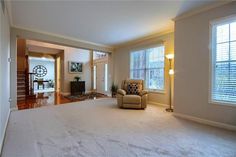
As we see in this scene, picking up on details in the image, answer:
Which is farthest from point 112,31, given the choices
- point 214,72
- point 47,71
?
point 47,71

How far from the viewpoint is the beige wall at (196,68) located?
294 cm

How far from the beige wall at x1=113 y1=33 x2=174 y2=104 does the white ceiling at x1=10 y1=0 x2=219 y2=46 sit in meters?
0.37

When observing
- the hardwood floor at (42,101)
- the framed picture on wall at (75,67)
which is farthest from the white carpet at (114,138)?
the framed picture on wall at (75,67)

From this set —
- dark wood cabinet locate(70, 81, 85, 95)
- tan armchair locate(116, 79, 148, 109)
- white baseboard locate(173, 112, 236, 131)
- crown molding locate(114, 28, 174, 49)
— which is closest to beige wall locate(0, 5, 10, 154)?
tan armchair locate(116, 79, 148, 109)

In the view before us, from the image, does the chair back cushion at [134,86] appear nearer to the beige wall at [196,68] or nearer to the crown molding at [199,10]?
the beige wall at [196,68]

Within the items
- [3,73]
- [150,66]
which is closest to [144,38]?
[150,66]

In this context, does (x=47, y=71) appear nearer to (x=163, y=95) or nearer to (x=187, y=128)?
(x=163, y=95)

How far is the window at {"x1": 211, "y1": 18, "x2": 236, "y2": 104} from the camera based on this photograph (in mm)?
2828

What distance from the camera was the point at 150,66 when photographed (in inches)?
213

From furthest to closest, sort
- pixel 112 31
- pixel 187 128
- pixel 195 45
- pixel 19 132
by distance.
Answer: pixel 112 31
pixel 195 45
pixel 187 128
pixel 19 132

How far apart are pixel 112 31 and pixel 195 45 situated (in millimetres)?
2592

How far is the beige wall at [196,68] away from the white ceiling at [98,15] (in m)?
0.34

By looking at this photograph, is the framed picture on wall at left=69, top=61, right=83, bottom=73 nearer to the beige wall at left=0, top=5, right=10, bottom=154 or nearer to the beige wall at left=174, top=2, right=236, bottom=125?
the beige wall at left=0, top=5, right=10, bottom=154

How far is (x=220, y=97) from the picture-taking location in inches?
117
